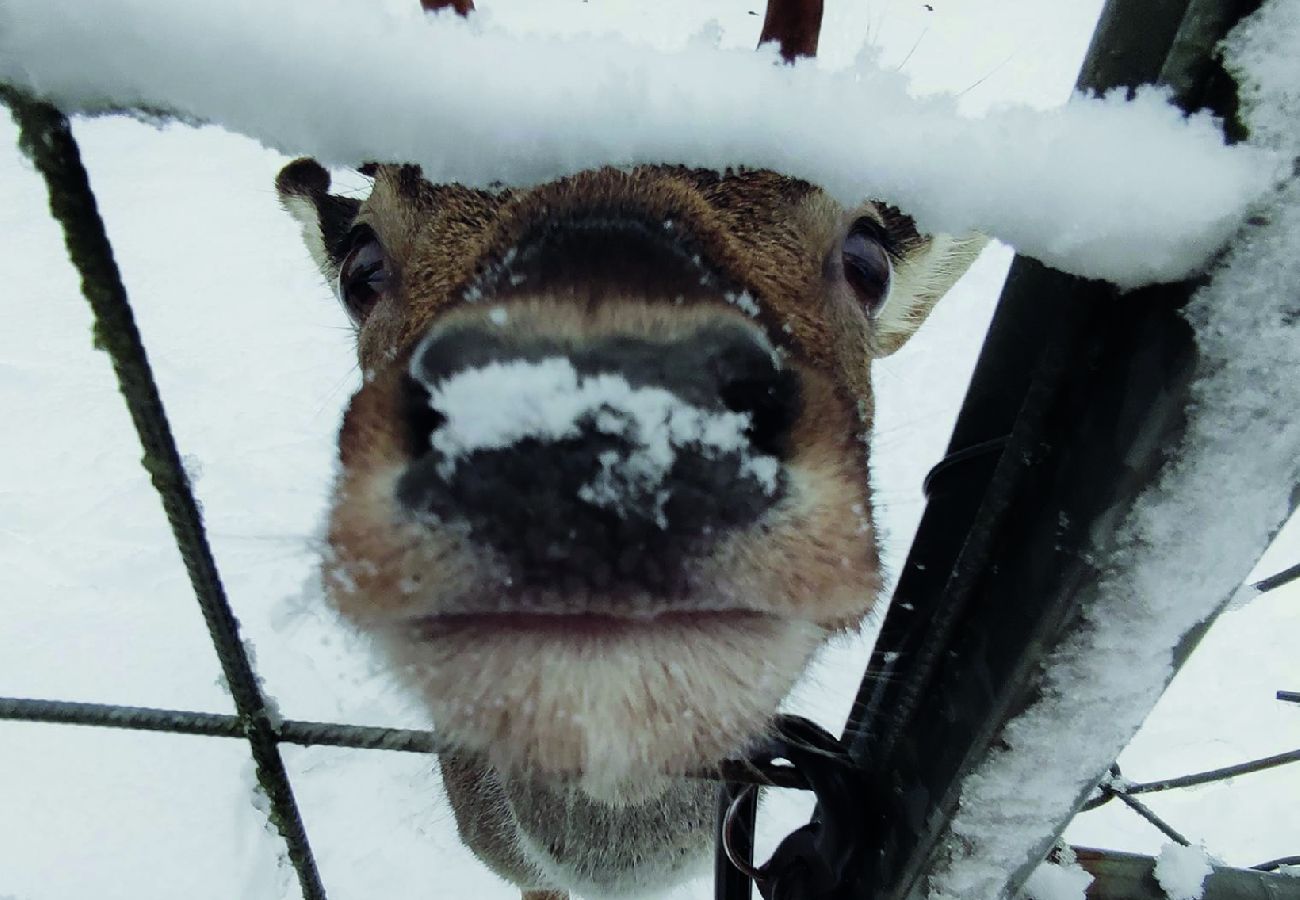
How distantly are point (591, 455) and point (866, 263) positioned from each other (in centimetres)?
103

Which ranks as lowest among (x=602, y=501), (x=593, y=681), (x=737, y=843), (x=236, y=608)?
(x=236, y=608)

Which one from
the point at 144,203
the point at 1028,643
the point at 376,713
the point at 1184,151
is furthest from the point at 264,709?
the point at 144,203

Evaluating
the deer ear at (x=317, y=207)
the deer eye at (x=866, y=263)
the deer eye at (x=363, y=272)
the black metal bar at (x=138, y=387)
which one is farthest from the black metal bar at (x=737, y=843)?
the deer ear at (x=317, y=207)

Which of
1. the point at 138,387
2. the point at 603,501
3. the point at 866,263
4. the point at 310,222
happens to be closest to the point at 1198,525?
the point at 603,501

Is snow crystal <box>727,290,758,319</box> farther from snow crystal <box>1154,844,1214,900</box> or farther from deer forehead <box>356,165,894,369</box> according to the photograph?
snow crystal <box>1154,844,1214,900</box>

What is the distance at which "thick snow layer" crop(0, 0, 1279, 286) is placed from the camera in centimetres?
52

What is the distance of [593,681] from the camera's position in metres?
0.68

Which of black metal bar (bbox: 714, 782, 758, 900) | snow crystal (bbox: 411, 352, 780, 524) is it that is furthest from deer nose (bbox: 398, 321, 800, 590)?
black metal bar (bbox: 714, 782, 758, 900)

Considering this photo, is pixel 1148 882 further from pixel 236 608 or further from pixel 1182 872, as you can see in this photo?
pixel 236 608

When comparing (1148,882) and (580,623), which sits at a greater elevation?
(580,623)

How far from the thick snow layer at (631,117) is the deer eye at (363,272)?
3.18 feet

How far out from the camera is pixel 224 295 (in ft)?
23.0

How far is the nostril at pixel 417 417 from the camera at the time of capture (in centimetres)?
71

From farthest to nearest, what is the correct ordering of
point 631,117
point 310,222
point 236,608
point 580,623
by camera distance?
point 236,608 → point 310,222 → point 580,623 → point 631,117
